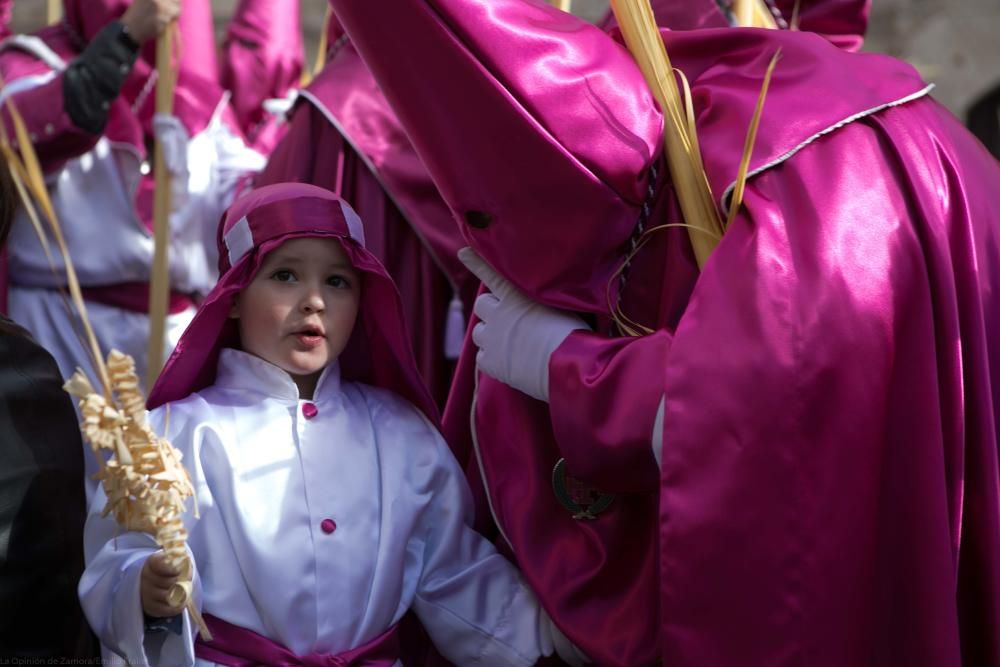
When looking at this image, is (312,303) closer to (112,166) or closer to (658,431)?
(658,431)

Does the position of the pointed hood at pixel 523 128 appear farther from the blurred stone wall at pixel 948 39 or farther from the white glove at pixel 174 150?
the blurred stone wall at pixel 948 39

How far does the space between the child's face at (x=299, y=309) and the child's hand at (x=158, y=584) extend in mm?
467

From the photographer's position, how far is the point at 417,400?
97.0 inches

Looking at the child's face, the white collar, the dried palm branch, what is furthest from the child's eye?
the dried palm branch

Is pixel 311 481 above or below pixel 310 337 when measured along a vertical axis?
below

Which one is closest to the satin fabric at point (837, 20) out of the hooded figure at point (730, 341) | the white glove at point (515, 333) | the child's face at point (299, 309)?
the hooded figure at point (730, 341)

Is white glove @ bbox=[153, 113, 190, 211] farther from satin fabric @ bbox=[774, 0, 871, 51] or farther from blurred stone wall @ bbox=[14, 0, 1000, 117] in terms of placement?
blurred stone wall @ bbox=[14, 0, 1000, 117]

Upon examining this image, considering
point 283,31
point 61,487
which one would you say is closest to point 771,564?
point 61,487

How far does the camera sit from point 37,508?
7.48 feet

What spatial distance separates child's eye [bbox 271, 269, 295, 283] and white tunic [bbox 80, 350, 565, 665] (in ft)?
0.44

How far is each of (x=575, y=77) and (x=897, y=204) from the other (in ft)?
1.62

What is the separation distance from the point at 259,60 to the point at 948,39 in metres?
3.32

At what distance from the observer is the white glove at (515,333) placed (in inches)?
A: 84.2

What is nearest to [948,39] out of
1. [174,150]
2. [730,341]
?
[174,150]
